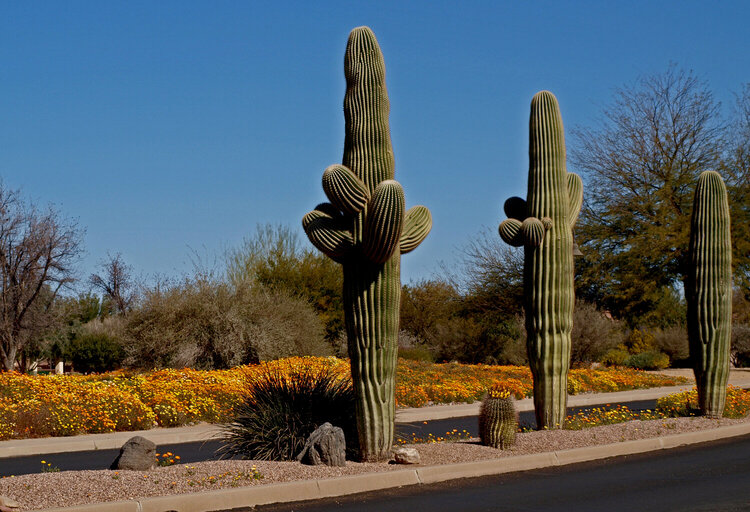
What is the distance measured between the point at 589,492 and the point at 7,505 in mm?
5789

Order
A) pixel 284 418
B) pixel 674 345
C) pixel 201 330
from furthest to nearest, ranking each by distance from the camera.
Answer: pixel 674 345, pixel 201 330, pixel 284 418

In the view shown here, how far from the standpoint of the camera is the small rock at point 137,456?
8.76 meters

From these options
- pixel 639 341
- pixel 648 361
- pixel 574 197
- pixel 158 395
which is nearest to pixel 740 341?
pixel 639 341

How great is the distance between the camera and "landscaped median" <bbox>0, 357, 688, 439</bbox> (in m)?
14.7

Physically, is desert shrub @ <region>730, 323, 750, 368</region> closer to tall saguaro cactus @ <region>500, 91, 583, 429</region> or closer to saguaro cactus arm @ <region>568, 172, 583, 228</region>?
saguaro cactus arm @ <region>568, 172, 583, 228</region>

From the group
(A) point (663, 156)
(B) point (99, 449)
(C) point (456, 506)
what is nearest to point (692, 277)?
(C) point (456, 506)

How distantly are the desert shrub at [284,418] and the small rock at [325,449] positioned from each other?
1.37 feet

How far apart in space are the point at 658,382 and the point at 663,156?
1193 cm

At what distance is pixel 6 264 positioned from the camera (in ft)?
112

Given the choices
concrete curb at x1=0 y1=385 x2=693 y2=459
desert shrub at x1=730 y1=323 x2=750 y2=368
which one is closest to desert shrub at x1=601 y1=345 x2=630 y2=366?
desert shrub at x1=730 y1=323 x2=750 y2=368

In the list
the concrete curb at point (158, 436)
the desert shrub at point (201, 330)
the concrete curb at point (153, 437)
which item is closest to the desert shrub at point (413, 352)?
the desert shrub at point (201, 330)

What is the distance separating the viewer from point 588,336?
32.2m

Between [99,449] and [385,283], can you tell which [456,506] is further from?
[99,449]

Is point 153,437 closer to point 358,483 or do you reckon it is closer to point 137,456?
point 137,456
